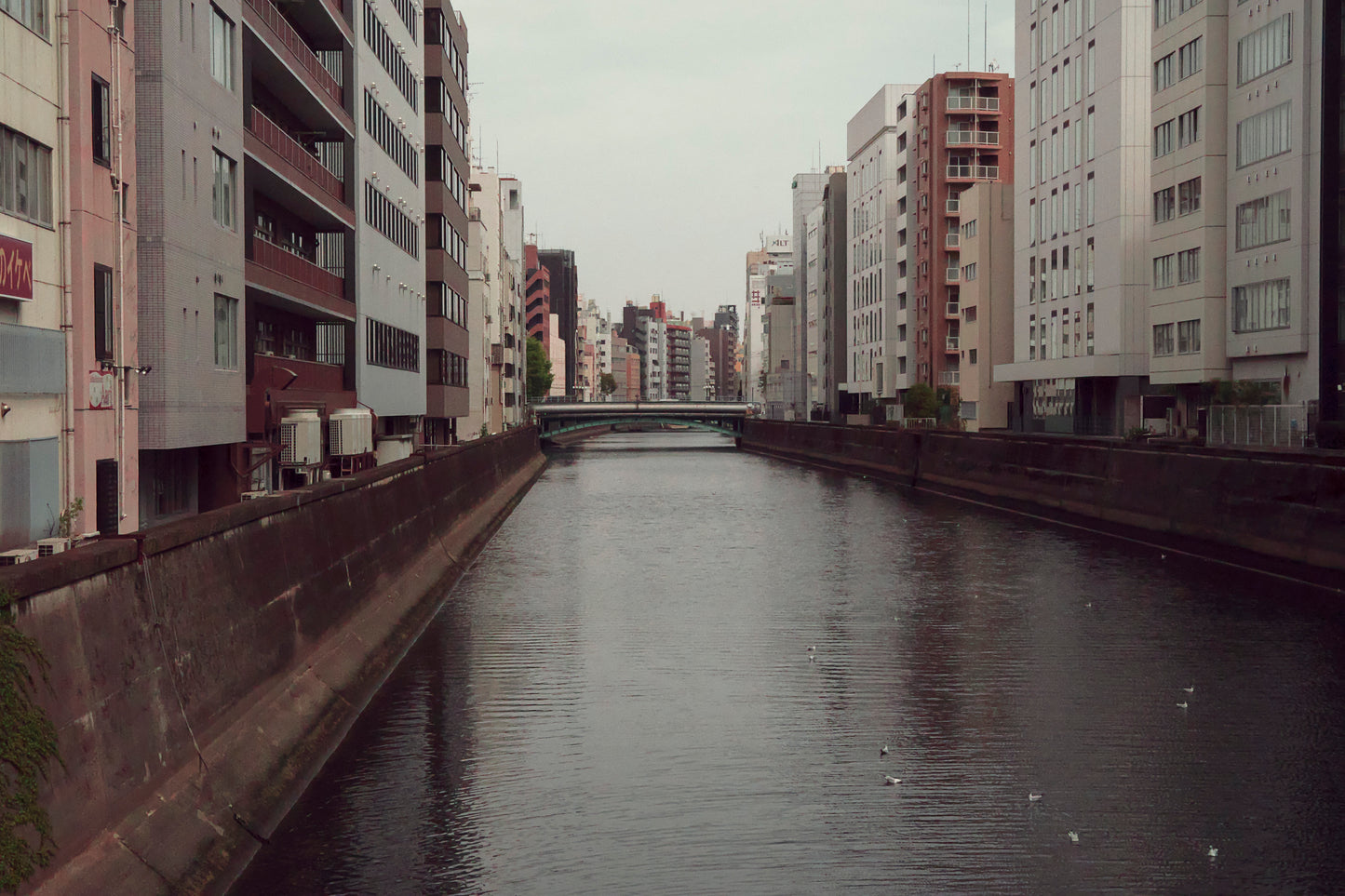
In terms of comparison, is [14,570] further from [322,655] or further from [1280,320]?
[1280,320]

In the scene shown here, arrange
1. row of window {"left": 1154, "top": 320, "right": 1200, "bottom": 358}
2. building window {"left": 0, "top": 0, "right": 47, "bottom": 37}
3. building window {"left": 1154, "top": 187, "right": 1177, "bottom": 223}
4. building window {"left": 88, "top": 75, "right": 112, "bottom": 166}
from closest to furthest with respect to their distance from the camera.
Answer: building window {"left": 0, "top": 0, "right": 47, "bottom": 37}
building window {"left": 88, "top": 75, "right": 112, "bottom": 166}
row of window {"left": 1154, "top": 320, "right": 1200, "bottom": 358}
building window {"left": 1154, "top": 187, "right": 1177, "bottom": 223}

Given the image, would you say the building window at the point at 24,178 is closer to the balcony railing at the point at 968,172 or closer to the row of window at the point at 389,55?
the row of window at the point at 389,55

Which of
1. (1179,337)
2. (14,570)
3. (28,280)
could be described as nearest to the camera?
(14,570)

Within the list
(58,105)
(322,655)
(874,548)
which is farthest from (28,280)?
(874,548)

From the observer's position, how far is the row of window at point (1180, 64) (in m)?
72.2

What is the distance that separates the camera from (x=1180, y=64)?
7450 centimetres

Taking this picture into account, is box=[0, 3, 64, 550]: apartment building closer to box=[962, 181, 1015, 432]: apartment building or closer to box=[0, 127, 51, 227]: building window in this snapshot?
box=[0, 127, 51, 227]: building window

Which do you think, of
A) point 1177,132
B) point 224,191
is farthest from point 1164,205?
point 224,191

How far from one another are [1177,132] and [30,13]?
213 ft

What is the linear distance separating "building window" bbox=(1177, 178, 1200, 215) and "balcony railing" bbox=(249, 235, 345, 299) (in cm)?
4539

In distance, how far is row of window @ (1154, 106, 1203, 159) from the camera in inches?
2876

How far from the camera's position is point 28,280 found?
21156 millimetres

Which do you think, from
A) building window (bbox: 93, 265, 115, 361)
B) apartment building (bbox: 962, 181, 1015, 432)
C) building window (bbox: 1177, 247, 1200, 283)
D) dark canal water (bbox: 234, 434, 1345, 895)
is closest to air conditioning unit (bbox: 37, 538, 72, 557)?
dark canal water (bbox: 234, 434, 1345, 895)

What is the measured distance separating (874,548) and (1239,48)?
51.4 m
